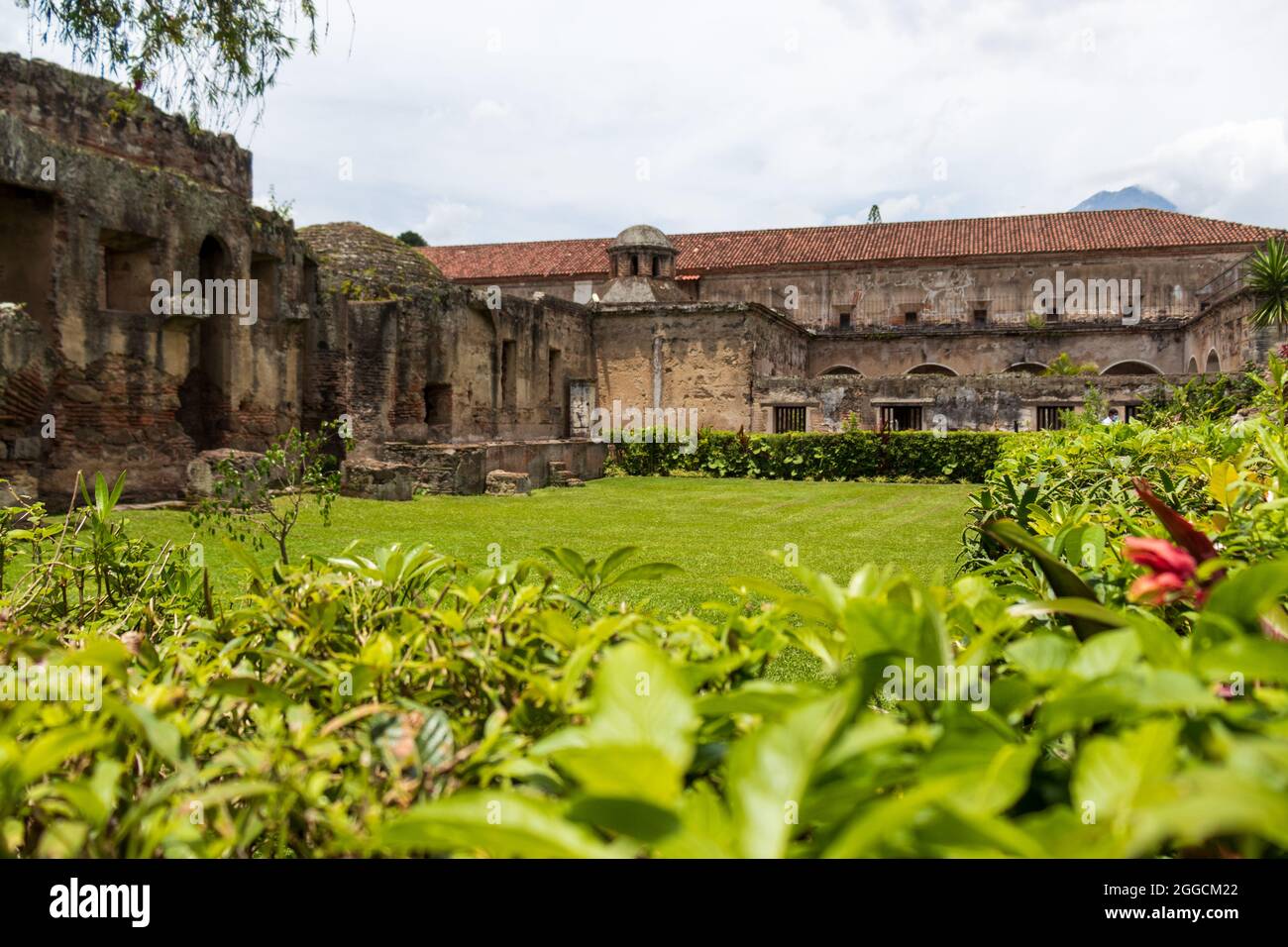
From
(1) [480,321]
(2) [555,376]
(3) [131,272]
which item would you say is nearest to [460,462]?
(3) [131,272]

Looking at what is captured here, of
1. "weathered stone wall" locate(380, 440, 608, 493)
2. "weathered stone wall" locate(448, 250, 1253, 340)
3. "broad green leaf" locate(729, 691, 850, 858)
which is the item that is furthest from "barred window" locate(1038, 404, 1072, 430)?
"broad green leaf" locate(729, 691, 850, 858)

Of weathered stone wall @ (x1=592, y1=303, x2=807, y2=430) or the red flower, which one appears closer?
the red flower

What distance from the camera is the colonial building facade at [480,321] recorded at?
12.9 meters

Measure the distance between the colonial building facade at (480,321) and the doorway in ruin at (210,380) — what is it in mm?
42

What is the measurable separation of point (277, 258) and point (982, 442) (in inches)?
605

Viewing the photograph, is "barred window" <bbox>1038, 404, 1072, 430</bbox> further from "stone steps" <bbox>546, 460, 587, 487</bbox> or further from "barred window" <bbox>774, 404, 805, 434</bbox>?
"stone steps" <bbox>546, 460, 587, 487</bbox>

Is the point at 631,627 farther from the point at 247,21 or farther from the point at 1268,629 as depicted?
the point at 247,21

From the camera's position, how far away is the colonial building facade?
12.9 m

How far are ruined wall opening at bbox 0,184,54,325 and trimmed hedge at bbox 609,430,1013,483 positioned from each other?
45.0ft

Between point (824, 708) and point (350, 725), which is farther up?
point (824, 708)

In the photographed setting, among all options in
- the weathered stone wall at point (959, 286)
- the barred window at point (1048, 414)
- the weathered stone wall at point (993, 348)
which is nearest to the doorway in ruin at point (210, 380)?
the barred window at point (1048, 414)

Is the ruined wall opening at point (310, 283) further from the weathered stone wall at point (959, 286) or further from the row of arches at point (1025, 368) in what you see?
the weathered stone wall at point (959, 286)
